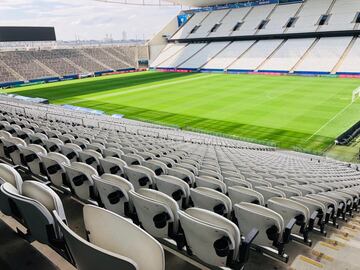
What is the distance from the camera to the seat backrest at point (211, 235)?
267 cm

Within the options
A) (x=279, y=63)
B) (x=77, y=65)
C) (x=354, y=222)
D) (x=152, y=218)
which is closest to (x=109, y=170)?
(x=152, y=218)

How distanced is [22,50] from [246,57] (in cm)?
4390

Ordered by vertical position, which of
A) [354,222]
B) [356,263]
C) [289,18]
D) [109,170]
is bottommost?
[354,222]

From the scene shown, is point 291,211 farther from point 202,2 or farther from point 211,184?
point 202,2

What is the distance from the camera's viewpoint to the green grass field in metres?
23.4

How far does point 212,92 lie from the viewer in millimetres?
37781

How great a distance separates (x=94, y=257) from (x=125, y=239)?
28cm

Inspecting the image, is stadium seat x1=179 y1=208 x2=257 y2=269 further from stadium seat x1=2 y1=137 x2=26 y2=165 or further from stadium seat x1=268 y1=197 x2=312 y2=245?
stadium seat x1=2 y1=137 x2=26 y2=165

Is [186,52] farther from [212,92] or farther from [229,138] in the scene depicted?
[229,138]

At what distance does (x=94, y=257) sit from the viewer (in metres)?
1.91

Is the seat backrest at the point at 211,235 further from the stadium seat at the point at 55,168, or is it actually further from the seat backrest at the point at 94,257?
the stadium seat at the point at 55,168

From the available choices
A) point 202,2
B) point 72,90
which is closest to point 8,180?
point 72,90

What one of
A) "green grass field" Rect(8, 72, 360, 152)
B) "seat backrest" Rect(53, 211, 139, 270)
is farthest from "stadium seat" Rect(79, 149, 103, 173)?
"green grass field" Rect(8, 72, 360, 152)

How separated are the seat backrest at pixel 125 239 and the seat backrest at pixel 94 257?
0.07 m
